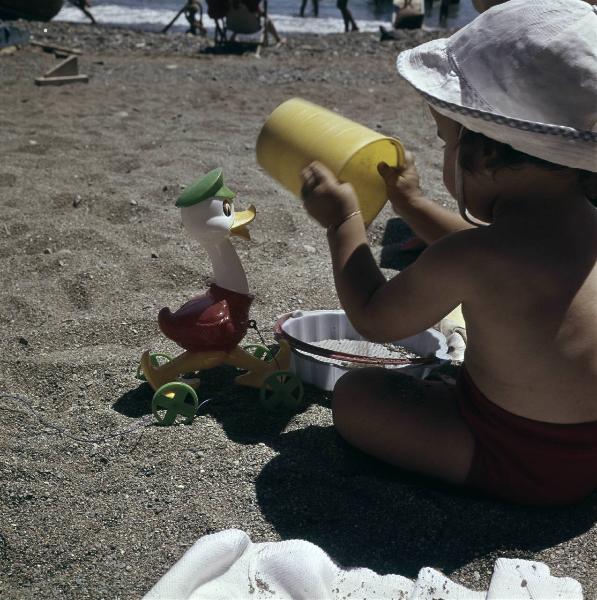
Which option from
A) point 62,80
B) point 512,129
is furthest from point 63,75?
point 512,129

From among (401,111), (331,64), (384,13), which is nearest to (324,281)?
(401,111)

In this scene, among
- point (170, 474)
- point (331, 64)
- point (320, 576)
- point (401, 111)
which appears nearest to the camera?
point (320, 576)

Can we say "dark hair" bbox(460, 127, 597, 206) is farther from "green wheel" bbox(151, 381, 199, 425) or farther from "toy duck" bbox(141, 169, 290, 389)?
"green wheel" bbox(151, 381, 199, 425)

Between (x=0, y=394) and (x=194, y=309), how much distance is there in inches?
19.4

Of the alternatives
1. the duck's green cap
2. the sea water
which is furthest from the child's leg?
the sea water

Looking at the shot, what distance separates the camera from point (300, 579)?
4.78 ft

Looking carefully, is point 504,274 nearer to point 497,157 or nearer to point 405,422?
point 497,157

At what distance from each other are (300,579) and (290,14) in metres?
14.0

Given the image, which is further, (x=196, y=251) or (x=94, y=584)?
(x=196, y=251)

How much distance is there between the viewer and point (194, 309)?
2082 mm

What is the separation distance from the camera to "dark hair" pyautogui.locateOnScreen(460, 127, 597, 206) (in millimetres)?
1608

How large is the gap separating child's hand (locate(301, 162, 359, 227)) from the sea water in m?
10.7

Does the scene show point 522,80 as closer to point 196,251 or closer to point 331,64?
point 196,251

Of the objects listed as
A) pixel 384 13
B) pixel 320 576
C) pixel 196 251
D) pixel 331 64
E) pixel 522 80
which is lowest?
pixel 384 13
